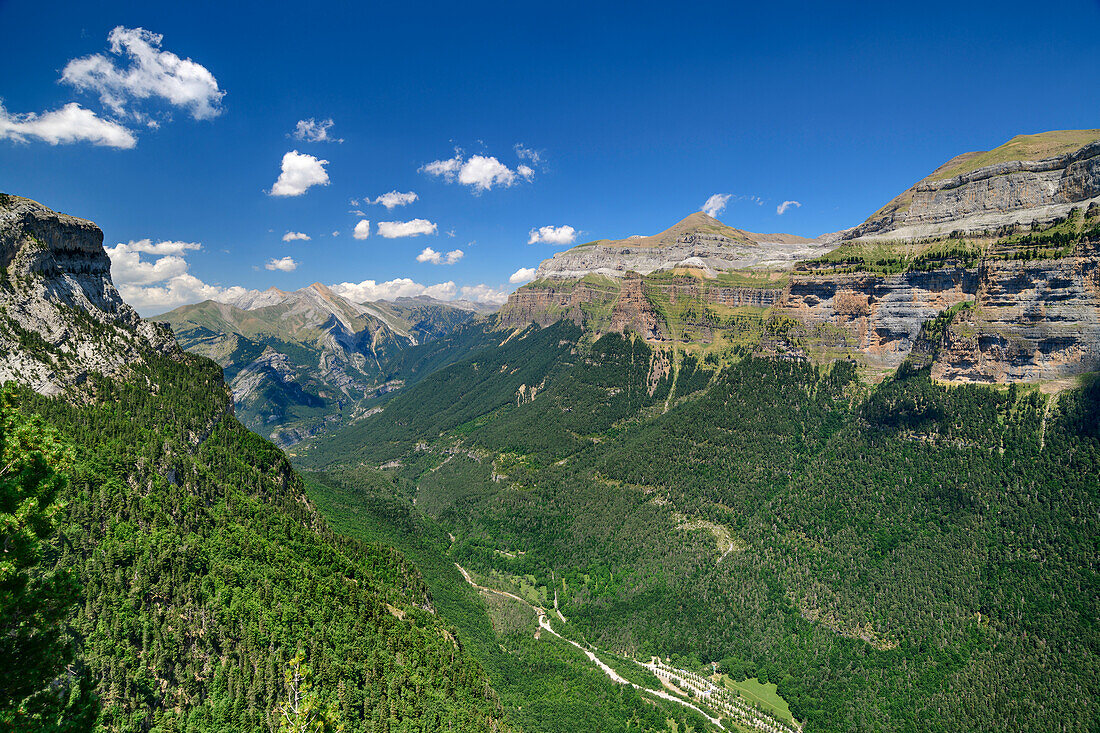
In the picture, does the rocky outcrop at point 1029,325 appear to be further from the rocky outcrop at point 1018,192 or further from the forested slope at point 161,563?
the forested slope at point 161,563

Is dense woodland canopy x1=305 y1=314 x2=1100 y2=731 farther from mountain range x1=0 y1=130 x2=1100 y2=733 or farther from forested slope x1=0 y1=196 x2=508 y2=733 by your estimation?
forested slope x1=0 y1=196 x2=508 y2=733

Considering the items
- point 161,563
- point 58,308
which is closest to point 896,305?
point 161,563

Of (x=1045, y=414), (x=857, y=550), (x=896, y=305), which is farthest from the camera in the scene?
(x=896, y=305)

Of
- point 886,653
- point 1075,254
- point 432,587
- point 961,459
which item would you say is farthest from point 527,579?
point 1075,254

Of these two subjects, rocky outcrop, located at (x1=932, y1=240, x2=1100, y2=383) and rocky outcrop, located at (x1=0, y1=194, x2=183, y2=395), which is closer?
rocky outcrop, located at (x1=0, y1=194, x2=183, y2=395)

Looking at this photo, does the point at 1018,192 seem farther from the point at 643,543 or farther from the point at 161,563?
the point at 161,563

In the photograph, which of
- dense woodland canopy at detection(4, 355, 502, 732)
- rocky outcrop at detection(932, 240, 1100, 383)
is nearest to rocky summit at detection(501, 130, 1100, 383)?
rocky outcrop at detection(932, 240, 1100, 383)
